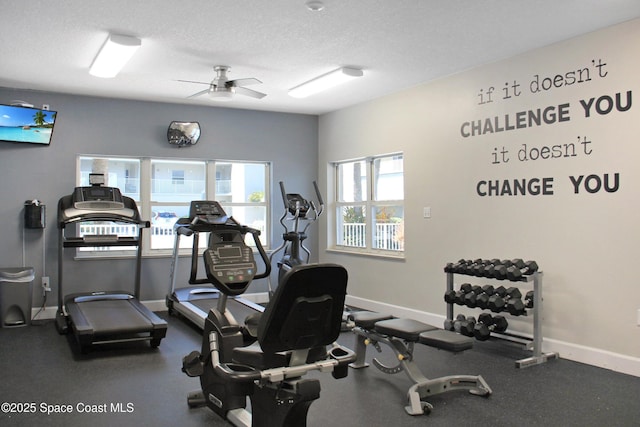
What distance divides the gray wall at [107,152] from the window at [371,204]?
2.64ft

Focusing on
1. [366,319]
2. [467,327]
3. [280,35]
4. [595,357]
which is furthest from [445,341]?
[280,35]

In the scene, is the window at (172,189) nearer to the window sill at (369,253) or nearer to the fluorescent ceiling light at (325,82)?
the window sill at (369,253)

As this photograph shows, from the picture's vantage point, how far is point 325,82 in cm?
557

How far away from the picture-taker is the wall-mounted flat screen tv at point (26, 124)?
18.7 ft

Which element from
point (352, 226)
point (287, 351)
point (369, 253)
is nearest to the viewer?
point (287, 351)

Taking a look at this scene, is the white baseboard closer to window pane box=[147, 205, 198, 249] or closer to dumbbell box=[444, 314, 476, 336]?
dumbbell box=[444, 314, 476, 336]

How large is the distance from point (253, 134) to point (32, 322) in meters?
3.70

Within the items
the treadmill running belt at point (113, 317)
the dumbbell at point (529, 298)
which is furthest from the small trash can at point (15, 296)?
the dumbbell at point (529, 298)

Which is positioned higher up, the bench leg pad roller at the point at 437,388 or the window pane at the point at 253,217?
the window pane at the point at 253,217

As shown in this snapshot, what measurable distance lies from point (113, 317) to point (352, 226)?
11.5 feet

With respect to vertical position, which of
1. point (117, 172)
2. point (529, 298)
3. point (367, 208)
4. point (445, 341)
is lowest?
point (445, 341)

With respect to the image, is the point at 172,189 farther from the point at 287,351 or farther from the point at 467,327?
the point at 287,351

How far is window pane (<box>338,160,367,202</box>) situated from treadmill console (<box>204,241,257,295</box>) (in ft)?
12.4

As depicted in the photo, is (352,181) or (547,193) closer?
(547,193)
